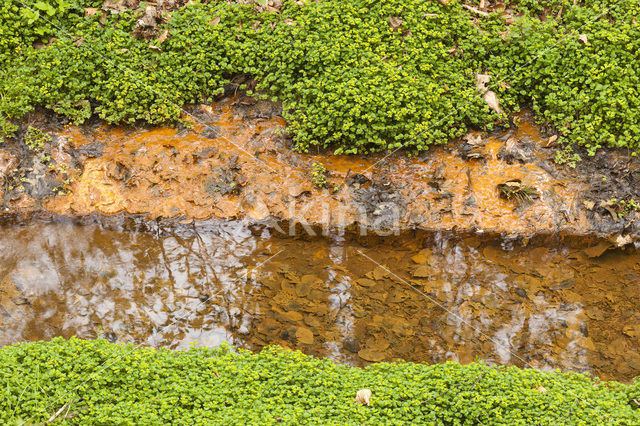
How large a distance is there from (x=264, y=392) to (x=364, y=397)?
2.90 ft

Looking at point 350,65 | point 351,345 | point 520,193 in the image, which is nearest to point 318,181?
point 350,65

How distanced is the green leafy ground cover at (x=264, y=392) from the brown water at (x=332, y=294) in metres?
0.71

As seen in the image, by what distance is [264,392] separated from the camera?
5.11 meters

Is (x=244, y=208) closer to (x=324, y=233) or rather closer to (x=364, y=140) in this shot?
(x=324, y=233)

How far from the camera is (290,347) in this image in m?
6.03

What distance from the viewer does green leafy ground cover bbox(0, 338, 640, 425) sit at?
4.76 meters

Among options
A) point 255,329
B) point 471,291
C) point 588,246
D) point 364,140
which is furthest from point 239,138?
point 588,246

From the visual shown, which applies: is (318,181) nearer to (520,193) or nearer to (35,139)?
(520,193)

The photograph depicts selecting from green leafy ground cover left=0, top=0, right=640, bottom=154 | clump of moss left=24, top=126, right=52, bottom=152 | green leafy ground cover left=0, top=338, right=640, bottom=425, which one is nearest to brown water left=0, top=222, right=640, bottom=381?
green leafy ground cover left=0, top=338, right=640, bottom=425

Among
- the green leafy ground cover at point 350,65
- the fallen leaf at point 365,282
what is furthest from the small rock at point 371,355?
the green leafy ground cover at point 350,65

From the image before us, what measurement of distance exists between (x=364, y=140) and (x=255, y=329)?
2.63 m

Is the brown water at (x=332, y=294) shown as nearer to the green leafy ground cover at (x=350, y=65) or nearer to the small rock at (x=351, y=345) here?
the small rock at (x=351, y=345)

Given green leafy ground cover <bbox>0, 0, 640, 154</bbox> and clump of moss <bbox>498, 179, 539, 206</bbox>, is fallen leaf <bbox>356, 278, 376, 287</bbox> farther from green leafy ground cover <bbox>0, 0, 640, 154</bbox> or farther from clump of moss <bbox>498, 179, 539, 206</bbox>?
clump of moss <bbox>498, 179, 539, 206</bbox>

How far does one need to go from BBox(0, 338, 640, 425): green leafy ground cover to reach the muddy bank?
2123 millimetres
